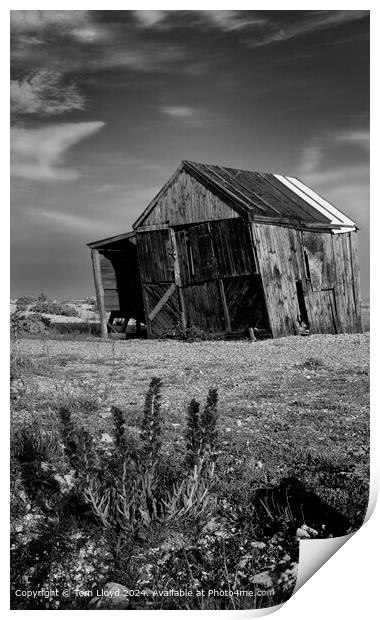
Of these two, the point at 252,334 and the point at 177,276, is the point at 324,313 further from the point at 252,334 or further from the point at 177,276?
the point at 177,276

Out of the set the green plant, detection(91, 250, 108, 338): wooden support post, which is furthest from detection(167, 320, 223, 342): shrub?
the green plant

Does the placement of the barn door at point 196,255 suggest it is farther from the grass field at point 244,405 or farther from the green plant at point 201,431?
the green plant at point 201,431

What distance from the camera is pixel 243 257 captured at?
9461mm

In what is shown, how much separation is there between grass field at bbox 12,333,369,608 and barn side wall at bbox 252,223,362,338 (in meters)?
2.25

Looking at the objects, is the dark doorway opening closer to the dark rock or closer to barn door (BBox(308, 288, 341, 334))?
barn door (BBox(308, 288, 341, 334))

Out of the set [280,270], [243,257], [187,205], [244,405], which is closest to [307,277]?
[280,270]

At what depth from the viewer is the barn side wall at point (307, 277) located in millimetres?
9117

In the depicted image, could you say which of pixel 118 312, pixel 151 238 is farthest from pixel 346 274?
pixel 118 312

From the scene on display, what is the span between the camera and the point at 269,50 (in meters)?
3.46

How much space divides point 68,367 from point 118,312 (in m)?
6.40

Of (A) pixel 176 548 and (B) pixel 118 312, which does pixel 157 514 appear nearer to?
(A) pixel 176 548

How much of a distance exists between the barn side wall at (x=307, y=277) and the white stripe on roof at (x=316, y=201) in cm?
53

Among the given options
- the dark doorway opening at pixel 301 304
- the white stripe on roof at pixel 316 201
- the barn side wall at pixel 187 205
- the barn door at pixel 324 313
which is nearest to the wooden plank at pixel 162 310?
the barn side wall at pixel 187 205

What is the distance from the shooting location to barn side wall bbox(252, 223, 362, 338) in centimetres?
912
